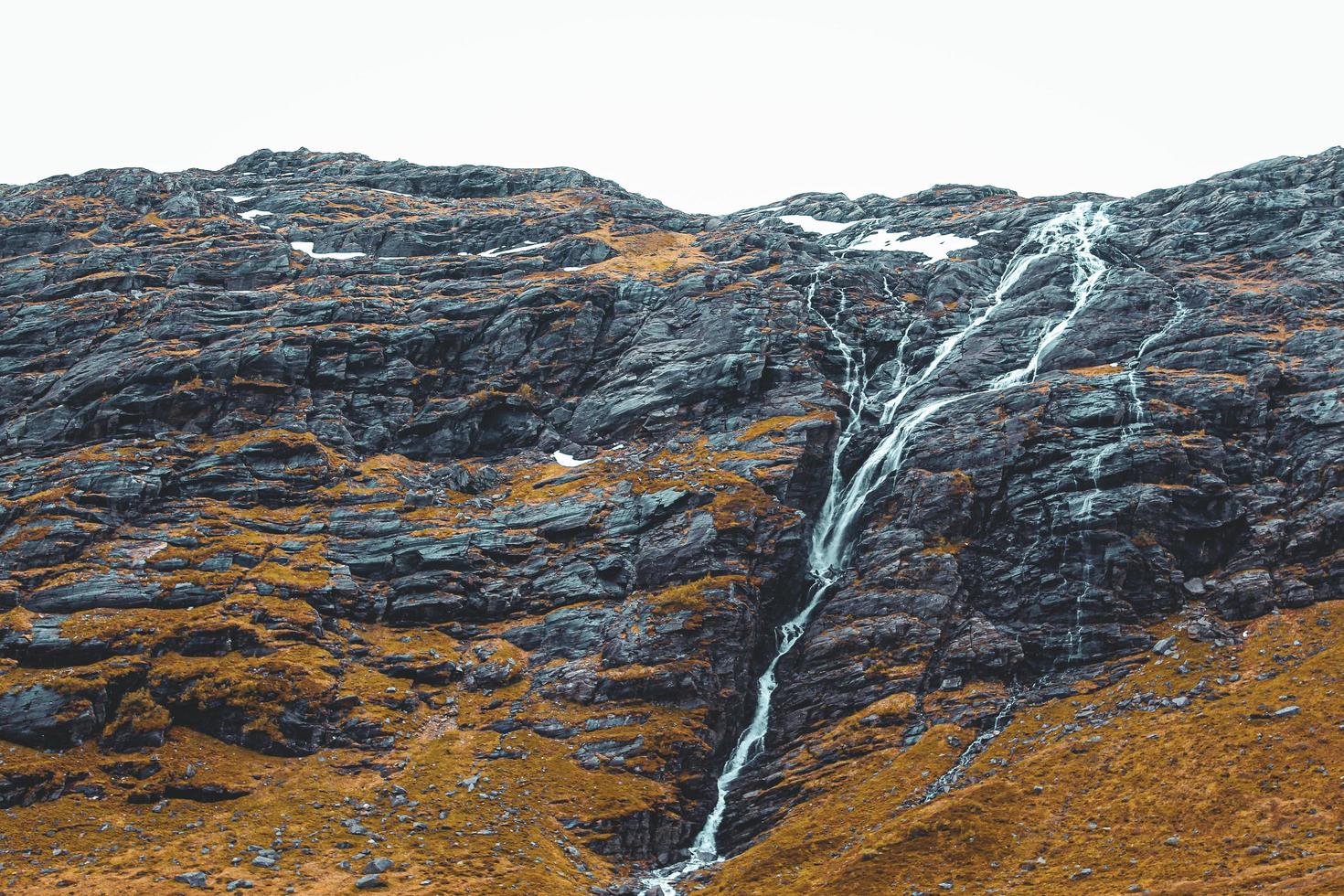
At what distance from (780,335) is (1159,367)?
4468 centimetres

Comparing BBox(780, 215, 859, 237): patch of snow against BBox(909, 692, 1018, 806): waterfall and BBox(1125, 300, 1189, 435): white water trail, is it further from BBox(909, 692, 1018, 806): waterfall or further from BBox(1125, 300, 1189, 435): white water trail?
BBox(909, 692, 1018, 806): waterfall

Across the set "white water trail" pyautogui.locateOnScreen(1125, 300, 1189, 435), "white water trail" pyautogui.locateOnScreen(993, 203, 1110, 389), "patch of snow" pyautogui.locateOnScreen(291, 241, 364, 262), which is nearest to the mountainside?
"white water trail" pyautogui.locateOnScreen(1125, 300, 1189, 435)

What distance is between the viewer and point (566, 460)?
110m

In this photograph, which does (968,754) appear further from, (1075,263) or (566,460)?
(1075,263)

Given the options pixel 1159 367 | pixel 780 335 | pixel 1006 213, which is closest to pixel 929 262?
pixel 1006 213

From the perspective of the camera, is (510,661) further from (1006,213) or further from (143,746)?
(1006,213)

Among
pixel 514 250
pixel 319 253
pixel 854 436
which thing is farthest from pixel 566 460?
pixel 319 253

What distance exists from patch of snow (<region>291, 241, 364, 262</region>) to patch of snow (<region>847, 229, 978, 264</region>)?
9130 centimetres

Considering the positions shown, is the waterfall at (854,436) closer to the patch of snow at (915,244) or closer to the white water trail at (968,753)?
the white water trail at (968,753)

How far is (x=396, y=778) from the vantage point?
6681 cm

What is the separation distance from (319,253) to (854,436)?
11024 centimetres

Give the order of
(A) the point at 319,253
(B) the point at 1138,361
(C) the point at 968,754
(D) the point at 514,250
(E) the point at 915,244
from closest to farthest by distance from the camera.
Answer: (C) the point at 968,754 → (B) the point at 1138,361 → (D) the point at 514,250 → (E) the point at 915,244 → (A) the point at 319,253

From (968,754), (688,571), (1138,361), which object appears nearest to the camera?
(968,754)

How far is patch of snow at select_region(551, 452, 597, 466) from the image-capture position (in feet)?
354
